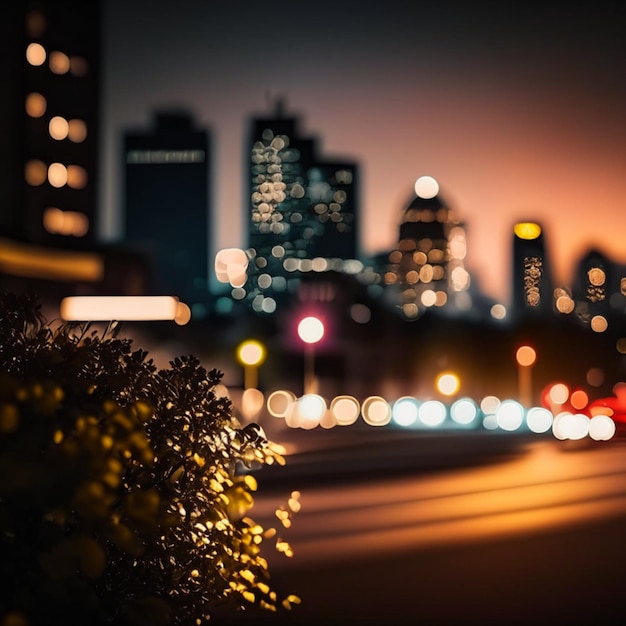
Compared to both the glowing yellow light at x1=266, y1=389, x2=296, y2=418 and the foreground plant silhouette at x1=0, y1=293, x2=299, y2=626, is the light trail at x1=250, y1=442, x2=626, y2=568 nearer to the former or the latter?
the foreground plant silhouette at x1=0, y1=293, x2=299, y2=626

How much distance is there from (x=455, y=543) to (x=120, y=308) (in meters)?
55.7

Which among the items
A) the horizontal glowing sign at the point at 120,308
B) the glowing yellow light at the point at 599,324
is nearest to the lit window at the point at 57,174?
the horizontal glowing sign at the point at 120,308

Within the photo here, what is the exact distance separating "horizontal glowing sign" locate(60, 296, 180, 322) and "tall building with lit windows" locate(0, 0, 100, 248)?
3401 centimetres

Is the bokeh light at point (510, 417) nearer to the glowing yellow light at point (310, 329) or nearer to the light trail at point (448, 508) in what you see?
the glowing yellow light at point (310, 329)

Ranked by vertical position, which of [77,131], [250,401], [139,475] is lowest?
[250,401]

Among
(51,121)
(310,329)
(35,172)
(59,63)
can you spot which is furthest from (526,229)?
(59,63)

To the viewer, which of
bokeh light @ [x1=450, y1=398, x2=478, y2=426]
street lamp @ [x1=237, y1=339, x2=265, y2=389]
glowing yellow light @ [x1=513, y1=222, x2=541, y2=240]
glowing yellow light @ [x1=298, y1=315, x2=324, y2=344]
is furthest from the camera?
bokeh light @ [x1=450, y1=398, x2=478, y2=426]

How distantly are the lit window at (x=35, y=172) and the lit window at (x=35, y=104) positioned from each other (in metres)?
3.61

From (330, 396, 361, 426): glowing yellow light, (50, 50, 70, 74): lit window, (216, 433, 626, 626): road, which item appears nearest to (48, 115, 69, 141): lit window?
(50, 50, 70, 74): lit window

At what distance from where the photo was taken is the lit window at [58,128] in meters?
108

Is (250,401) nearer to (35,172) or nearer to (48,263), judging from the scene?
(48,263)

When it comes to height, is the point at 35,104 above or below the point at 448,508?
above

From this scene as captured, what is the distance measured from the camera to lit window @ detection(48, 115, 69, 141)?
108 metres

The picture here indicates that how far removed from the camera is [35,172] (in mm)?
106688
